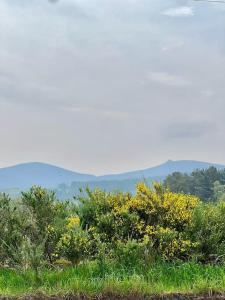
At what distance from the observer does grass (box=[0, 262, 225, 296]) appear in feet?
21.7

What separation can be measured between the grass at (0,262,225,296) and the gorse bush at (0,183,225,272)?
170 millimetres

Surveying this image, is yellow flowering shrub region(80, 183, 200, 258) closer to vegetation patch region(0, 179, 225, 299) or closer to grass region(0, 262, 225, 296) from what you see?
vegetation patch region(0, 179, 225, 299)

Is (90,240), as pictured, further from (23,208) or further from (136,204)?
(23,208)

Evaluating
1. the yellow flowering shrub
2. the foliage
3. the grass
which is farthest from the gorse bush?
the foliage

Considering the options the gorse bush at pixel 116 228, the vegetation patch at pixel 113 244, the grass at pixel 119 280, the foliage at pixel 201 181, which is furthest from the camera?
the foliage at pixel 201 181

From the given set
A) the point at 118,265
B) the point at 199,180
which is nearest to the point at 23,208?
the point at 118,265

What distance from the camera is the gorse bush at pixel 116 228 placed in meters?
7.62

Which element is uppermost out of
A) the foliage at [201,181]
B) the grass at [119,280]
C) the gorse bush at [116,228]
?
the foliage at [201,181]

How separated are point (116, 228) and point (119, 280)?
1272 mm

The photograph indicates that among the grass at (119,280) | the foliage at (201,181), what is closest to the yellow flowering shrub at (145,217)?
the grass at (119,280)

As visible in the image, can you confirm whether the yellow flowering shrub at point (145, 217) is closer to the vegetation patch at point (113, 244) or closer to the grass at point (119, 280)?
the vegetation patch at point (113, 244)

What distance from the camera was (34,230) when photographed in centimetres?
857

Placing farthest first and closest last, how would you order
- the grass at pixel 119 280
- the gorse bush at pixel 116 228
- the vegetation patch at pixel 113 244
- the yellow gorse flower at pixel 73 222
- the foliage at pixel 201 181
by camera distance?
the foliage at pixel 201 181 < the yellow gorse flower at pixel 73 222 < the gorse bush at pixel 116 228 < the vegetation patch at pixel 113 244 < the grass at pixel 119 280

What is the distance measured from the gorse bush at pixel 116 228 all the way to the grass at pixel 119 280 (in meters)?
0.17
